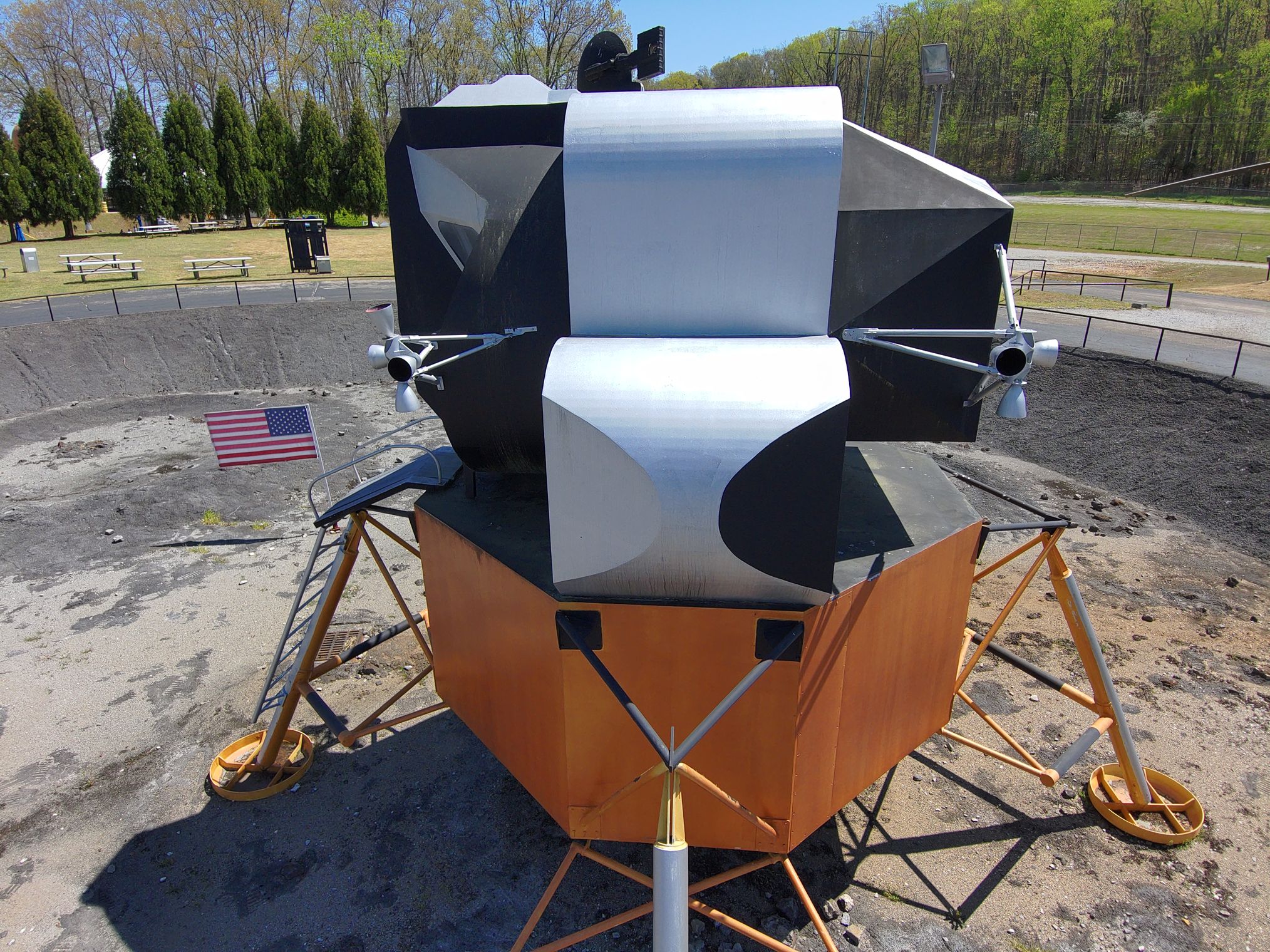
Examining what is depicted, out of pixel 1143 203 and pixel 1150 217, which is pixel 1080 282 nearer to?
pixel 1150 217

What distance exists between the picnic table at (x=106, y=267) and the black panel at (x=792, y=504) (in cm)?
3881

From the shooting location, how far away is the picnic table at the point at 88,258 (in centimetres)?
3544

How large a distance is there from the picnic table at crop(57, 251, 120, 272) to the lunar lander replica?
3638 centimetres

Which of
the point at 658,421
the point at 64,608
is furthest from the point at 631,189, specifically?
the point at 64,608

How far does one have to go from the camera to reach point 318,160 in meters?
51.5

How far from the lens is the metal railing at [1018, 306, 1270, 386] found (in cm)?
2028

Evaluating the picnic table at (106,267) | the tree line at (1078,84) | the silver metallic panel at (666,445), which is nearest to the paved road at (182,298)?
the picnic table at (106,267)

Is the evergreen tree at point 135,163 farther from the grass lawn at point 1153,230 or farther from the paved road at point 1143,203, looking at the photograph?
the paved road at point 1143,203

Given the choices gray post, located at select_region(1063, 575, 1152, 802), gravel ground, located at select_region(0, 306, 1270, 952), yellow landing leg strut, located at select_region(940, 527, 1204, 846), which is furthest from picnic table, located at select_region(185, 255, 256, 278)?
gray post, located at select_region(1063, 575, 1152, 802)

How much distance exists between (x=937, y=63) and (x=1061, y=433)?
11903mm

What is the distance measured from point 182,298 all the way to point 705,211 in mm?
31848

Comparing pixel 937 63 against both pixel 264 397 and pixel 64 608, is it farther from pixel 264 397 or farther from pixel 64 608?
pixel 264 397

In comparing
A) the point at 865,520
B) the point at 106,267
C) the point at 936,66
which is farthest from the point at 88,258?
the point at 865,520

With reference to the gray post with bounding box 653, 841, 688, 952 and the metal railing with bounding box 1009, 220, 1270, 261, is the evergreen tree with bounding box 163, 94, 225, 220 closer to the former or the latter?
the metal railing with bounding box 1009, 220, 1270, 261
